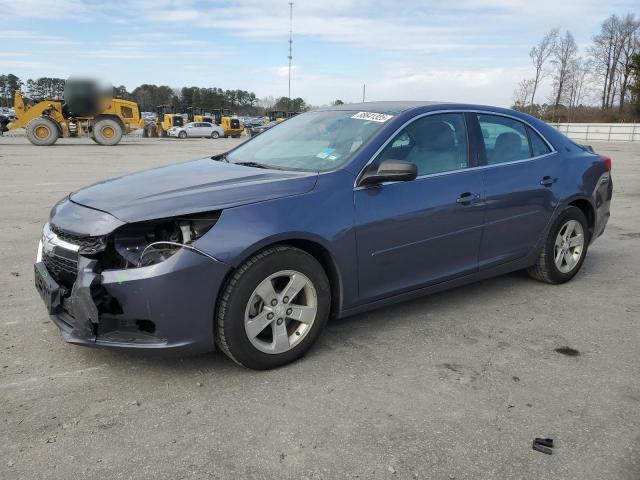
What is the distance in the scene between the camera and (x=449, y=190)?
12.8 ft

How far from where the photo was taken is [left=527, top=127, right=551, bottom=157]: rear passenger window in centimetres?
467

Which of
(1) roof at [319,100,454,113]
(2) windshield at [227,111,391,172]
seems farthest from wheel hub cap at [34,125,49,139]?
(1) roof at [319,100,454,113]

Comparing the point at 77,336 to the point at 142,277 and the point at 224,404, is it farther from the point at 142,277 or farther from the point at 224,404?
the point at 224,404

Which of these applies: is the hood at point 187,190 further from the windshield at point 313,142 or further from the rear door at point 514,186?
the rear door at point 514,186

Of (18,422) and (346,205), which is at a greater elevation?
(346,205)

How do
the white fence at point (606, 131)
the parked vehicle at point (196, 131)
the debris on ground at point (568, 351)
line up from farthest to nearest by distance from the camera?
the white fence at point (606, 131) < the parked vehicle at point (196, 131) < the debris on ground at point (568, 351)

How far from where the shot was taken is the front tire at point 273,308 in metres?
3.04

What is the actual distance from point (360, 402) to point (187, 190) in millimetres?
1511

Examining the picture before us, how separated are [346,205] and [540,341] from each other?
5.32ft

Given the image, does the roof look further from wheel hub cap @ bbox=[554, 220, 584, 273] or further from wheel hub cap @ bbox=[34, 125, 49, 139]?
wheel hub cap @ bbox=[34, 125, 49, 139]

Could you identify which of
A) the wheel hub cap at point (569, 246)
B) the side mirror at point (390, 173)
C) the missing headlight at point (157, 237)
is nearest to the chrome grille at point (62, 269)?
the missing headlight at point (157, 237)

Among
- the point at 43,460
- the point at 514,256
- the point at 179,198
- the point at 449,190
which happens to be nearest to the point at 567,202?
the point at 514,256

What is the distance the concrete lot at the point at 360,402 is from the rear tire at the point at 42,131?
23.3 meters

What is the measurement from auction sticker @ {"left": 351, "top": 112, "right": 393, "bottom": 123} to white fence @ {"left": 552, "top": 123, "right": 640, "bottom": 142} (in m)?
51.3
